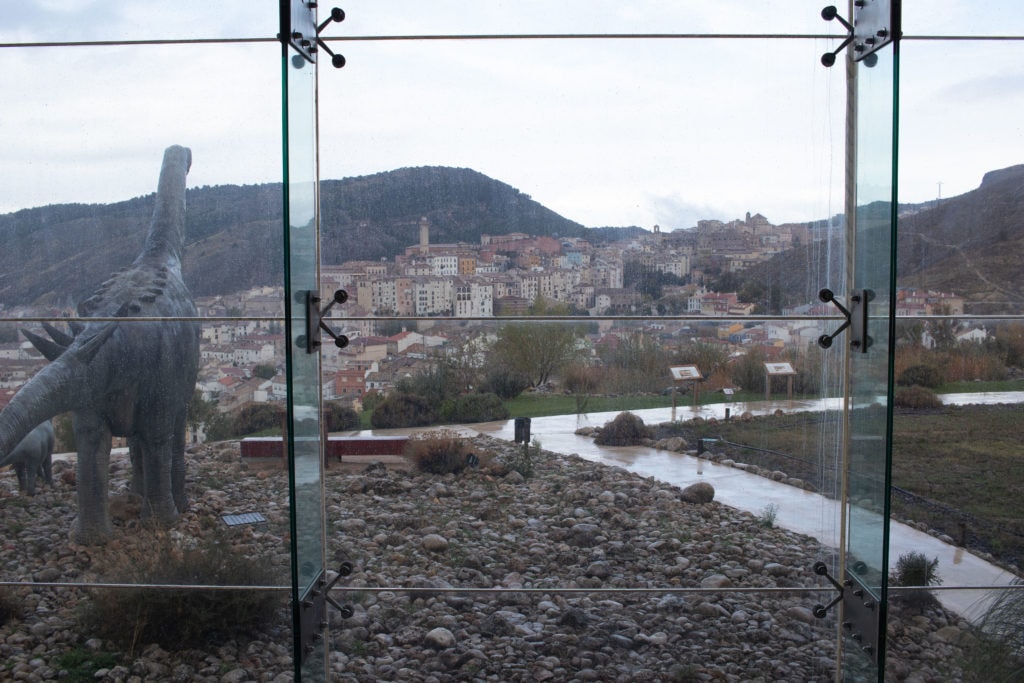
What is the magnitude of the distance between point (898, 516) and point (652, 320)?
2.64ft

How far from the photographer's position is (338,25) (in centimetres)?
197

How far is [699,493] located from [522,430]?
1.49 ft

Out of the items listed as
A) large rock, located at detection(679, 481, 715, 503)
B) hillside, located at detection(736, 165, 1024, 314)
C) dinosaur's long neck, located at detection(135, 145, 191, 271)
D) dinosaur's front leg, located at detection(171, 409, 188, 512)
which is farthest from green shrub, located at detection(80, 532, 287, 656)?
hillside, located at detection(736, 165, 1024, 314)

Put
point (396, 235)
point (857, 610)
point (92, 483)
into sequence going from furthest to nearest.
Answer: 1. point (92, 483)
2. point (396, 235)
3. point (857, 610)

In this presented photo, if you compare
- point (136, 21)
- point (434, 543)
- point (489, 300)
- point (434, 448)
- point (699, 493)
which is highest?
point (136, 21)

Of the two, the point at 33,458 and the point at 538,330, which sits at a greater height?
the point at 538,330

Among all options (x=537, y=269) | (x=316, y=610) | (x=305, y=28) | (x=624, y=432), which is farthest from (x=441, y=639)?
(x=305, y=28)

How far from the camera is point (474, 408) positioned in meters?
2.05

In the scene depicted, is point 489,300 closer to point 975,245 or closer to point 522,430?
point 522,430

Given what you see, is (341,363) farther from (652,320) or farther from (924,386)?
(924,386)

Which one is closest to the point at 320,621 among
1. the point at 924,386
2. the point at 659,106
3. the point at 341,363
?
the point at 341,363

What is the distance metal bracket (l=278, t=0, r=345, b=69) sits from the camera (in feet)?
5.54

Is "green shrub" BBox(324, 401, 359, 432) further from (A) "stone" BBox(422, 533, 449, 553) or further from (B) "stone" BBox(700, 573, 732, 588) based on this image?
(B) "stone" BBox(700, 573, 732, 588)

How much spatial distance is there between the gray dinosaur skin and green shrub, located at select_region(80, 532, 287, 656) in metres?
0.30
